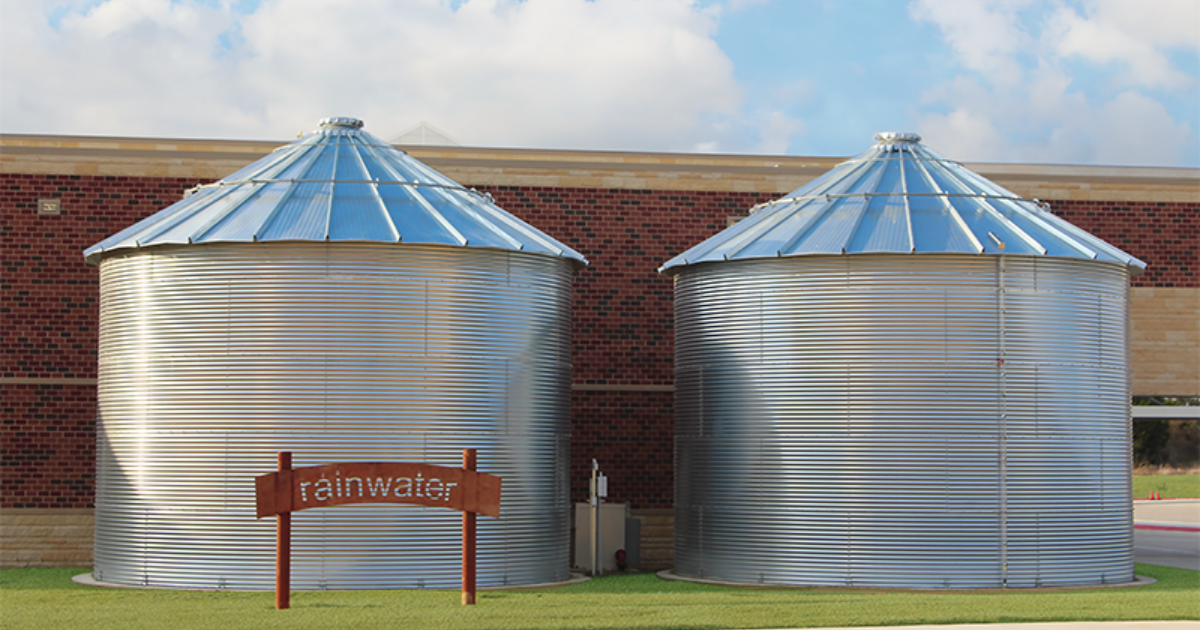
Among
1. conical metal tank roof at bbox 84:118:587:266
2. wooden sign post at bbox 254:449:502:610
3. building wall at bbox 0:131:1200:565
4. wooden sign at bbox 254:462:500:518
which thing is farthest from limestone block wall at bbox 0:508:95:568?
wooden sign at bbox 254:462:500:518

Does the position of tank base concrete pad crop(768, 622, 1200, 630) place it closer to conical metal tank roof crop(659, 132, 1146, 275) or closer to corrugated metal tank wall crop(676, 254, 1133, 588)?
corrugated metal tank wall crop(676, 254, 1133, 588)

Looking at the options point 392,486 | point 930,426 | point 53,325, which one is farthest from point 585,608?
point 53,325

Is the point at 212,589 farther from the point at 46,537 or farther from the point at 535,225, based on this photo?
the point at 535,225

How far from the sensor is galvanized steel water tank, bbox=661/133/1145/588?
1794 cm

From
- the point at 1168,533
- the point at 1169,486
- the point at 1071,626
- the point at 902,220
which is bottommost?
the point at 1169,486

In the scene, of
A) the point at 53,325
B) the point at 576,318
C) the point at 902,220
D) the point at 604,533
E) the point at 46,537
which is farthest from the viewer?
the point at 576,318

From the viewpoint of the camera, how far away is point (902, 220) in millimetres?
18953

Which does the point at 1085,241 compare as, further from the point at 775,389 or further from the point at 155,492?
the point at 155,492

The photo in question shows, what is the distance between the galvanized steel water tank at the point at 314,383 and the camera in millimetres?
17297

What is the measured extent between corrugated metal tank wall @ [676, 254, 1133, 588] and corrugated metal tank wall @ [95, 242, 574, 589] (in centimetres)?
377

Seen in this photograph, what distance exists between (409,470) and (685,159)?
1237 centimetres

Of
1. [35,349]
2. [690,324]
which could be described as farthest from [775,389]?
[35,349]

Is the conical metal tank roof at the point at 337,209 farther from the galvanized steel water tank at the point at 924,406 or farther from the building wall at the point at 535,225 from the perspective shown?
the building wall at the point at 535,225

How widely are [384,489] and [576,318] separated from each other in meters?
10.0
